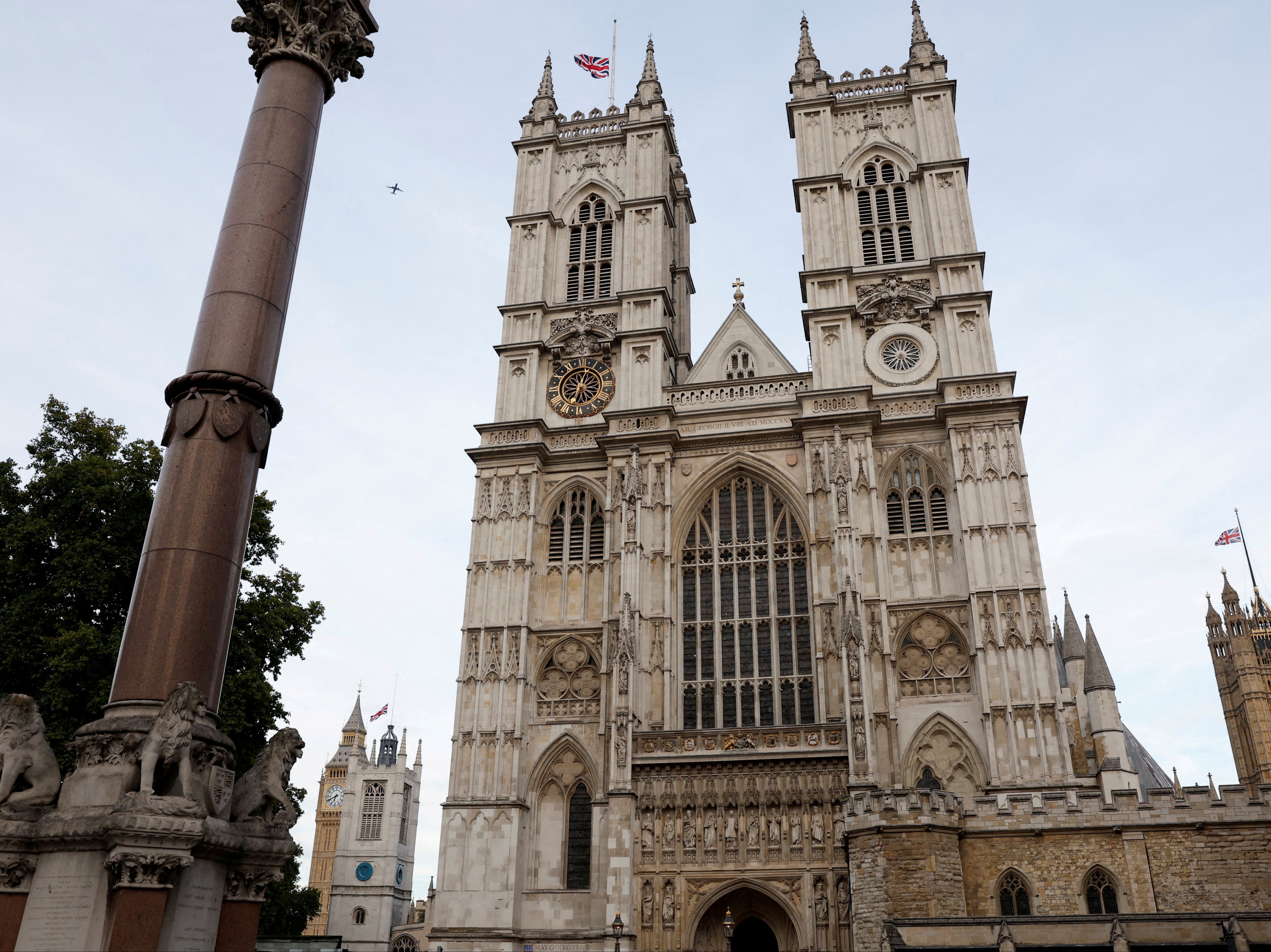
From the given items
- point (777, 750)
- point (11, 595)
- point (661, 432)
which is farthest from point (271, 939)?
point (661, 432)

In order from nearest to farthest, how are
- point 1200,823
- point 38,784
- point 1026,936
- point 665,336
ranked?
point 38,784, point 1026,936, point 1200,823, point 665,336

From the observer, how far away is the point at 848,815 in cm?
2295

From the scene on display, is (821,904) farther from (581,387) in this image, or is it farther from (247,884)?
(247,884)

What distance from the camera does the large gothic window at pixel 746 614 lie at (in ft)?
98.4

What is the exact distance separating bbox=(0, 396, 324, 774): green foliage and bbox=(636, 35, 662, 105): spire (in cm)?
2411

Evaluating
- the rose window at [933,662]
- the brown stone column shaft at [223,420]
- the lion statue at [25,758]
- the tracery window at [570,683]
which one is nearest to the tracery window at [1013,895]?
the rose window at [933,662]

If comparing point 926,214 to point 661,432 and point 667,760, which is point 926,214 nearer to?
point 661,432

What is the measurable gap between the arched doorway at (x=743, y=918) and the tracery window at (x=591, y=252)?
20261 millimetres

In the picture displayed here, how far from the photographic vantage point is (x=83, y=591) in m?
21.7

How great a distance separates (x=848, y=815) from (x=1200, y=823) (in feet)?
23.9

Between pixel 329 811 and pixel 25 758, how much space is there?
108427mm

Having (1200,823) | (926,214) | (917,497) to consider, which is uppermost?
(926,214)

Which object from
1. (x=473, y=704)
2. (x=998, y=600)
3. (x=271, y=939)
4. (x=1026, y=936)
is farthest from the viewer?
(x=473, y=704)

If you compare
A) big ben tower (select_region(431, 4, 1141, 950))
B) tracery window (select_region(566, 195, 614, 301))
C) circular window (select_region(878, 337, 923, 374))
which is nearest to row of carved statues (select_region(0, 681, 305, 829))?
big ben tower (select_region(431, 4, 1141, 950))
